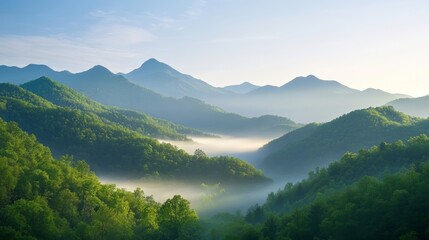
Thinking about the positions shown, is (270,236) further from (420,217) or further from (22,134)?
(22,134)

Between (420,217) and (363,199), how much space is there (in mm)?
12260

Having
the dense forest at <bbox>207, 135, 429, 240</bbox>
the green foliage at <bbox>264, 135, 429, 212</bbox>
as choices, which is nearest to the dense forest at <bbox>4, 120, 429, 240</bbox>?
the dense forest at <bbox>207, 135, 429, 240</bbox>

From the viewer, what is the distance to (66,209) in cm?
8919

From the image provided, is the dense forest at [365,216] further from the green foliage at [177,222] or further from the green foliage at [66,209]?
the green foliage at [66,209]

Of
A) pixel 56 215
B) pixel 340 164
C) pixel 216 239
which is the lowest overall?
pixel 216 239

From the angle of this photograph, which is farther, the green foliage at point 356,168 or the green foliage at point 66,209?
the green foliage at point 356,168

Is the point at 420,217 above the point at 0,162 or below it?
below

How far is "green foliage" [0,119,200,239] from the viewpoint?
71438 mm

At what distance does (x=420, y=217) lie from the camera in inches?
2152

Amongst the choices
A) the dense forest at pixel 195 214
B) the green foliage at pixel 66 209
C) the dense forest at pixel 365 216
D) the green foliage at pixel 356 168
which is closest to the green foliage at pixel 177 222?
the green foliage at pixel 66 209

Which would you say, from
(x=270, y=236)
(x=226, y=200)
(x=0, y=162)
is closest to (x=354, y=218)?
(x=270, y=236)

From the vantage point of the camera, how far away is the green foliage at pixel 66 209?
7144 centimetres

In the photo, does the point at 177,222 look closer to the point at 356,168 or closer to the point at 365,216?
the point at 365,216

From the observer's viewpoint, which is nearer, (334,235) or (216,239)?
(334,235)
